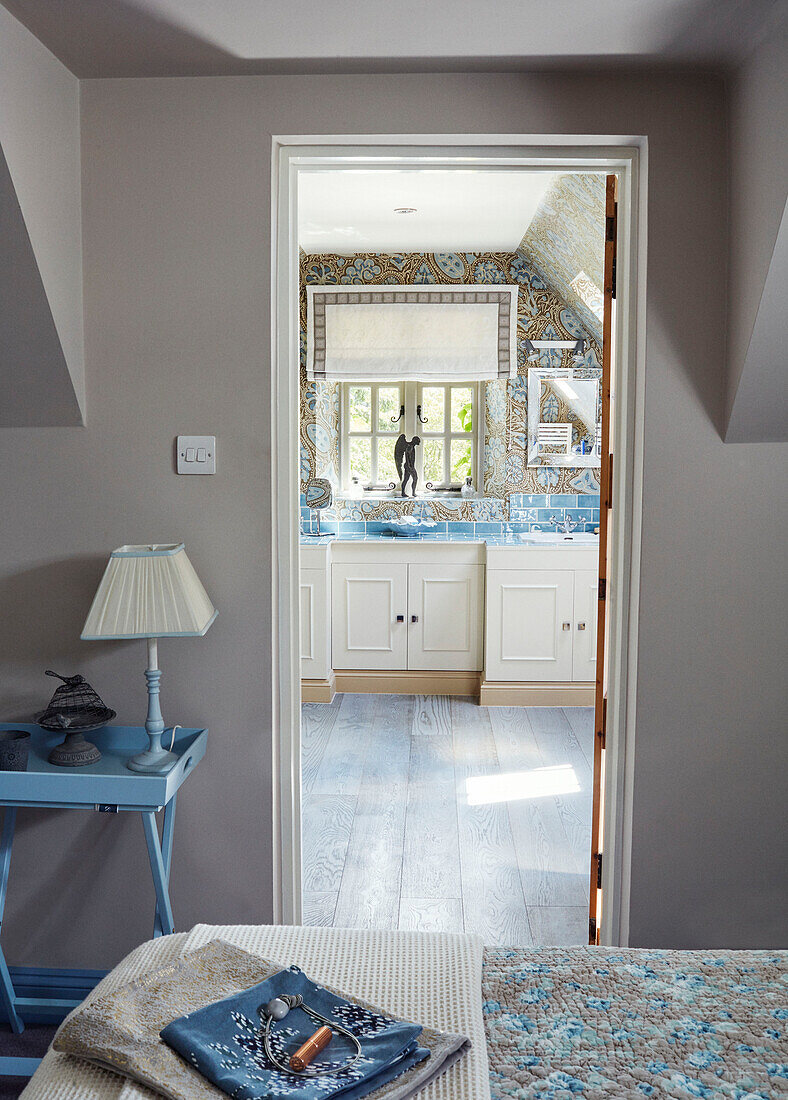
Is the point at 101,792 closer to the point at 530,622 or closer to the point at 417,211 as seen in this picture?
the point at 530,622

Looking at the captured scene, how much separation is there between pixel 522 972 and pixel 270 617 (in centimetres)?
112

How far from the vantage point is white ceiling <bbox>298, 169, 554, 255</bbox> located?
382 centimetres

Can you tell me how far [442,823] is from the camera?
337 centimetres

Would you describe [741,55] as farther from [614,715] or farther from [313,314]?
[313,314]

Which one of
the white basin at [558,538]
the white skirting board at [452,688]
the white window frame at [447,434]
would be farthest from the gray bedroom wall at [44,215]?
the white window frame at [447,434]

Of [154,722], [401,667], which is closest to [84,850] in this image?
[154,722]

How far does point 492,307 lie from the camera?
5227 millimetres

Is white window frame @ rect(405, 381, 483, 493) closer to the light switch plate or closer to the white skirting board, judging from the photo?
the white skirting board

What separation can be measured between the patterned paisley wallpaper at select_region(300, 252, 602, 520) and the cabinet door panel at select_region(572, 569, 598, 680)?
0.83 metres

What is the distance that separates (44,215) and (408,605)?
10.8 ft

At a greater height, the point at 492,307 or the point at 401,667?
the point at 492,307

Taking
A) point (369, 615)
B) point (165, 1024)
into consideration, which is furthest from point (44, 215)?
point (369, 615)

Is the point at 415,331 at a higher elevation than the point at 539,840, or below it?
higher

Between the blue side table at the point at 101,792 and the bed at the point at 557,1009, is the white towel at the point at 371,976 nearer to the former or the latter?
the bed at the point at 557,1009
